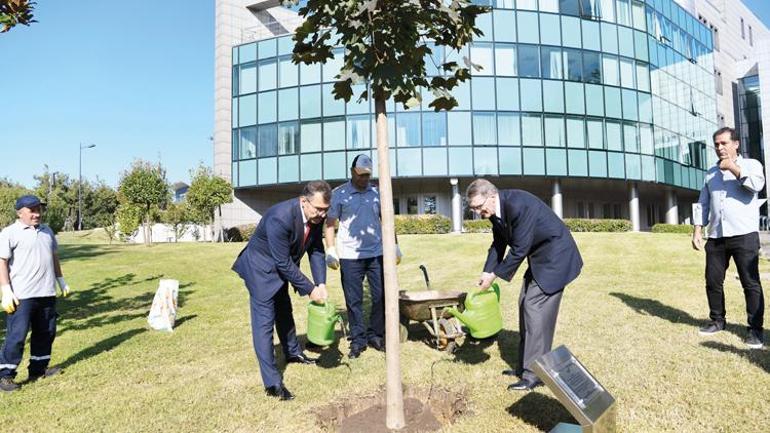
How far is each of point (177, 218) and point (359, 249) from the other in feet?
95.6

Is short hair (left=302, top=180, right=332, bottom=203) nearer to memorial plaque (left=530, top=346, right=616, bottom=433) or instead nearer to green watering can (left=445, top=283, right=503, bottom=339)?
green watering can (left=445, top=283, right=503, bottom=339)

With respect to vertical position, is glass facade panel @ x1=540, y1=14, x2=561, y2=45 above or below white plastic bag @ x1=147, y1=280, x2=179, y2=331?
above

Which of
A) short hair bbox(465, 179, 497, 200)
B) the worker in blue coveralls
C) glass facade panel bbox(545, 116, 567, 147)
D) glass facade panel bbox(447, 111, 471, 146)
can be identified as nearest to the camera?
short hair bbox(465, 179, 497, 200)

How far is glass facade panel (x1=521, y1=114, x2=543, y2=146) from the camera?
77.6 feet

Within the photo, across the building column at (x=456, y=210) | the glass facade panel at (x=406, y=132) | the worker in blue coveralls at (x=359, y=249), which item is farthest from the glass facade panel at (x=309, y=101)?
the worker in blue coveralls at (x=359, y=249)

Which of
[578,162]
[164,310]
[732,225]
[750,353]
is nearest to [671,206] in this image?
[578,162]

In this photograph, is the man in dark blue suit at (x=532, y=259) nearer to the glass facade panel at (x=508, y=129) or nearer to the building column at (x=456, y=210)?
the building column at (x=456, y=210)

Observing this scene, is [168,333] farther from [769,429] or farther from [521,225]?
[769,429]

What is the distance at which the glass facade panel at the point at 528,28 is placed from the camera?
945 inches

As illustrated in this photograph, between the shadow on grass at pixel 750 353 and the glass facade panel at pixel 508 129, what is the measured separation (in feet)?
63.8

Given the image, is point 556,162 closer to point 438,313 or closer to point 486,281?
point 438,313

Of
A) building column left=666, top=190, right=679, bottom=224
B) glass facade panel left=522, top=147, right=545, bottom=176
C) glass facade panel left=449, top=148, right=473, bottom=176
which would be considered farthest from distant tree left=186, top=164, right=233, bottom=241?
building column left=666, top=190, right=679, bottom=224

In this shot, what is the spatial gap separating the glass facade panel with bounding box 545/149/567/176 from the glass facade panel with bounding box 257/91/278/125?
1417cm

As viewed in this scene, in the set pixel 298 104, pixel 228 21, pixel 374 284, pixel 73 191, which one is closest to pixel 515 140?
pixel 298 104
